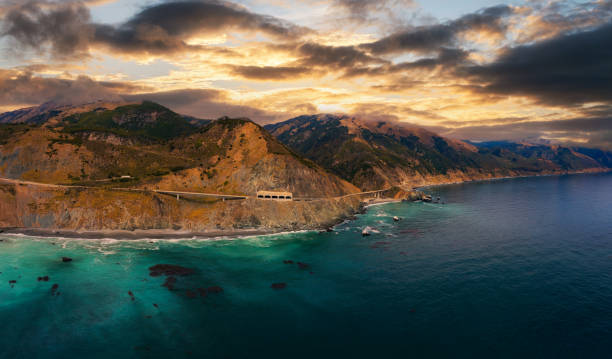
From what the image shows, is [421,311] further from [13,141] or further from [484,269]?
[13,141]

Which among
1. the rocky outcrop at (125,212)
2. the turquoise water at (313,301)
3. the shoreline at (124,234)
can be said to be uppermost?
the rocky outcrop at (125,212)

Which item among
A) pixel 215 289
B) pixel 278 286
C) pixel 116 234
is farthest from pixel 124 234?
pixel 278 286

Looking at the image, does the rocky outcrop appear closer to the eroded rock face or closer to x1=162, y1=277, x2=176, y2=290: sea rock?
the eroded rock face

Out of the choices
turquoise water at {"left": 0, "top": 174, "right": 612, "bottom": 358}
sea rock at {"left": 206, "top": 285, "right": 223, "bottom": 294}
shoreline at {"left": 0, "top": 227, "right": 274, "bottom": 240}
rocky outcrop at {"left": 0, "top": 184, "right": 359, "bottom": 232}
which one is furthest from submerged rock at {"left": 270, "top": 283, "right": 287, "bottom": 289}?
rocky outcrop at {"left": 0, "top": 184, "right": 359, "bottom": 232}

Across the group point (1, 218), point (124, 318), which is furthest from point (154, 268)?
point (1, 218)

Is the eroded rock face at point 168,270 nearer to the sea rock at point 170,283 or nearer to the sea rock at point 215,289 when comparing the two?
the sea rock at point 170,283

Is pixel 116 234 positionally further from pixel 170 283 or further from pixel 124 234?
pixel 170 283

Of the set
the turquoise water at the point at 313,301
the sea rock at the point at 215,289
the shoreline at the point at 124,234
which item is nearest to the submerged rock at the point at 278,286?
the turquoise water at the point at 313,301
